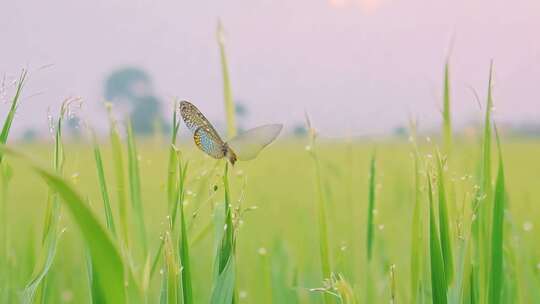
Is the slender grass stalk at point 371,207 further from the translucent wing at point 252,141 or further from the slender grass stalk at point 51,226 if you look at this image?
the slender grass stalk at point 51,226

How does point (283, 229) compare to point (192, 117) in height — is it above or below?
below

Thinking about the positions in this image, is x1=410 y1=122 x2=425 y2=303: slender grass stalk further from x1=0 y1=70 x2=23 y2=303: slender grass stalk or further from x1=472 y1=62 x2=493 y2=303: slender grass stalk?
x1=0 y1=70 x2=23 y2=303: slender grass stalk

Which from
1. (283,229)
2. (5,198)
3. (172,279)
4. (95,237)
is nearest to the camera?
(95,237)

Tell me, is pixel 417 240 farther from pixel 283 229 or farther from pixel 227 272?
pixel 283 229

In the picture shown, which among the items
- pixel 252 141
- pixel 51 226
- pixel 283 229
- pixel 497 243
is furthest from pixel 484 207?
pixel 283 229


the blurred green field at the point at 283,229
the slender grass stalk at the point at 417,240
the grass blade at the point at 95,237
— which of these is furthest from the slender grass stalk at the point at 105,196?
the slender grass stalk at the point at 417,240

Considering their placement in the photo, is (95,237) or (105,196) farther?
(105,196)

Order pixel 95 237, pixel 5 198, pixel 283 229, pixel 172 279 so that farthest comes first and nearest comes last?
pixel 283 229, pixel 5 198, pixel 172 279, pixel 95 237
